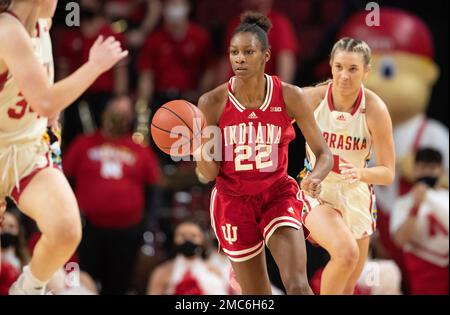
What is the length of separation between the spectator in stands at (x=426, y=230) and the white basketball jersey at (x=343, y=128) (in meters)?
2.86

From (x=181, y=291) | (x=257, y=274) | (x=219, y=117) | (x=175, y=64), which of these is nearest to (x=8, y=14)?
(x=219, y=117)

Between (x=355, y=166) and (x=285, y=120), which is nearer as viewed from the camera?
(x=285, y=120)

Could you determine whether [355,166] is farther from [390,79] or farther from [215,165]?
[390,79]

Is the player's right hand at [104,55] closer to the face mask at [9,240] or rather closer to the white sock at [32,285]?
the white sock at [32,285]

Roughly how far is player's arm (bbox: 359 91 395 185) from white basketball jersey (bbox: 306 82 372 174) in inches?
1.6

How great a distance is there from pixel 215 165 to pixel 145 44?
14.6 feet

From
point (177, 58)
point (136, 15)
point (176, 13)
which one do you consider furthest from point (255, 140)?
point (136, 15)

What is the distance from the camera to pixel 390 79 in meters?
9.23

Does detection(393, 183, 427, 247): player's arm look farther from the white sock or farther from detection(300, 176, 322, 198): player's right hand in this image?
the white sock

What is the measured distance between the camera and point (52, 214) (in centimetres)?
539

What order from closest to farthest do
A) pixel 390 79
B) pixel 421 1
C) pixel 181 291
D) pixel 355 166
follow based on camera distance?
pixel 355 166 → pixel 181 291 → pixel 390 79 → pixel 421 1

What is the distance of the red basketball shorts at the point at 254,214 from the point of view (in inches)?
211
